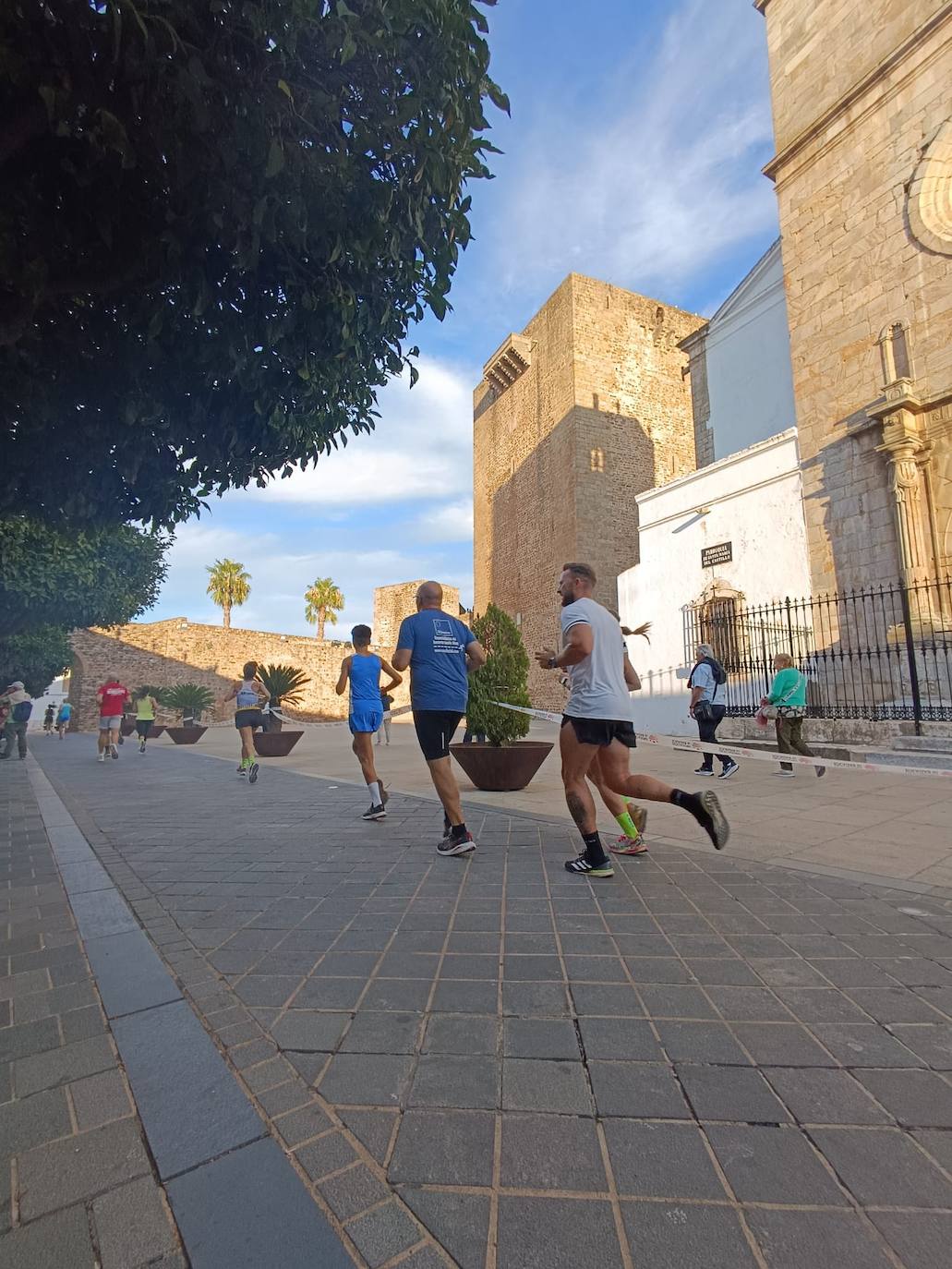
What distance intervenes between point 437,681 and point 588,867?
5.19 feet

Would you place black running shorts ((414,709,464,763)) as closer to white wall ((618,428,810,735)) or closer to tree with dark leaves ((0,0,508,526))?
tree with dark leaves ((0,0,508,526))

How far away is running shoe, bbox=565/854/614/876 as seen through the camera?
11.7 feet

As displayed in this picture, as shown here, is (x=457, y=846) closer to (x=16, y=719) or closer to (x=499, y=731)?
(x=499, y=731)

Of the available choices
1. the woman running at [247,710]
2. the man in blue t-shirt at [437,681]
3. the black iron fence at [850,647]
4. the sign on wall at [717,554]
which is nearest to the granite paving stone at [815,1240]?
the man in blue t-shirt at [437,681]

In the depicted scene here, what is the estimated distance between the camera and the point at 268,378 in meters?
4.29

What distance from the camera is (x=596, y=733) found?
145 inches

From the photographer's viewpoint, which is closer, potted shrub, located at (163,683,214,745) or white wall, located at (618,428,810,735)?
white wall, located at (618,428,810,735)

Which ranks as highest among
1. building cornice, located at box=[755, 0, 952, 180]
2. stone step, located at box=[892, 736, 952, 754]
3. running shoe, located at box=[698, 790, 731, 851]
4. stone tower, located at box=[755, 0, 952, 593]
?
building cornice, located at box=[755, 0, 952, 180]

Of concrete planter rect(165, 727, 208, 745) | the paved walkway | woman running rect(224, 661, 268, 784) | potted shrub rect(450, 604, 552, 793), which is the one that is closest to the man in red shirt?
concrete planter rect(165, 727, 208, 745)

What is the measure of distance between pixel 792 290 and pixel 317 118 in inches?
519

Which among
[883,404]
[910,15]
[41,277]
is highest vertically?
[910,15]

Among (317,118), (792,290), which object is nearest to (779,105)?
(792,290)

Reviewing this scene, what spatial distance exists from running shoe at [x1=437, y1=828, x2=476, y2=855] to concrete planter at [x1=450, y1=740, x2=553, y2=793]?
2.66m

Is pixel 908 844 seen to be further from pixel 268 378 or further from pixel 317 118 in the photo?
pixel 317 118
